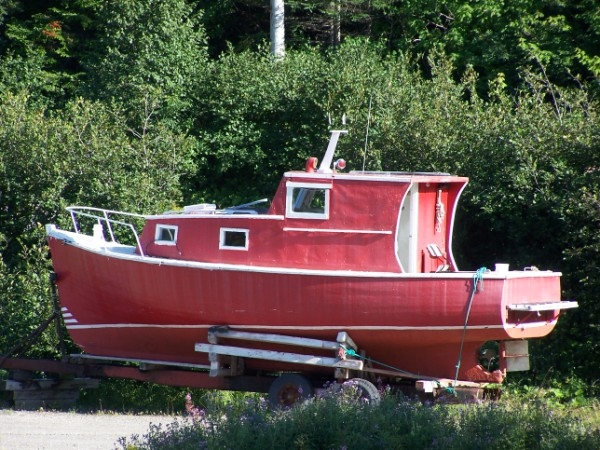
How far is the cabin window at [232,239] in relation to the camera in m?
12.6

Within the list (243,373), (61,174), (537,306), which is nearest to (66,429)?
(243,373)

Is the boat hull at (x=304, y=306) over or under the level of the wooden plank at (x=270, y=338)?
over

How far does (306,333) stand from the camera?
40.6 feet

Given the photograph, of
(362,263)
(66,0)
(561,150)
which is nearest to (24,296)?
(362,263)

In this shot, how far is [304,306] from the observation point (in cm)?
1217

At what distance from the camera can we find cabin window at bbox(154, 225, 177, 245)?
13188mm

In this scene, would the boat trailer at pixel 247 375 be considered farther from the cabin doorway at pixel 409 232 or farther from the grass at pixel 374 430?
the grass at pixel 374 430

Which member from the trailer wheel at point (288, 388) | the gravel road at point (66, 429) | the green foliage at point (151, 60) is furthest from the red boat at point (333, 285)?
the green foliage at point (151, 60)

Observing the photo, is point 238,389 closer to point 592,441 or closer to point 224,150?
point 592,441

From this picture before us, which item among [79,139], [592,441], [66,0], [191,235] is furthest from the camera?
[66,0]

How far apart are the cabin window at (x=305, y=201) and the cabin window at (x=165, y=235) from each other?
1.79 metres

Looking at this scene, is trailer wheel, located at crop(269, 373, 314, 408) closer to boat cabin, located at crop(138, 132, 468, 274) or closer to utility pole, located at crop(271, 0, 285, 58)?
boat cabin, located at crop(138, 132, 468, 274)

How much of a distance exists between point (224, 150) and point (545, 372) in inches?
363

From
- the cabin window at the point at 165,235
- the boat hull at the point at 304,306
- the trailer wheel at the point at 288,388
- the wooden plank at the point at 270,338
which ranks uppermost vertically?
the cabin window at the point at 165,235
